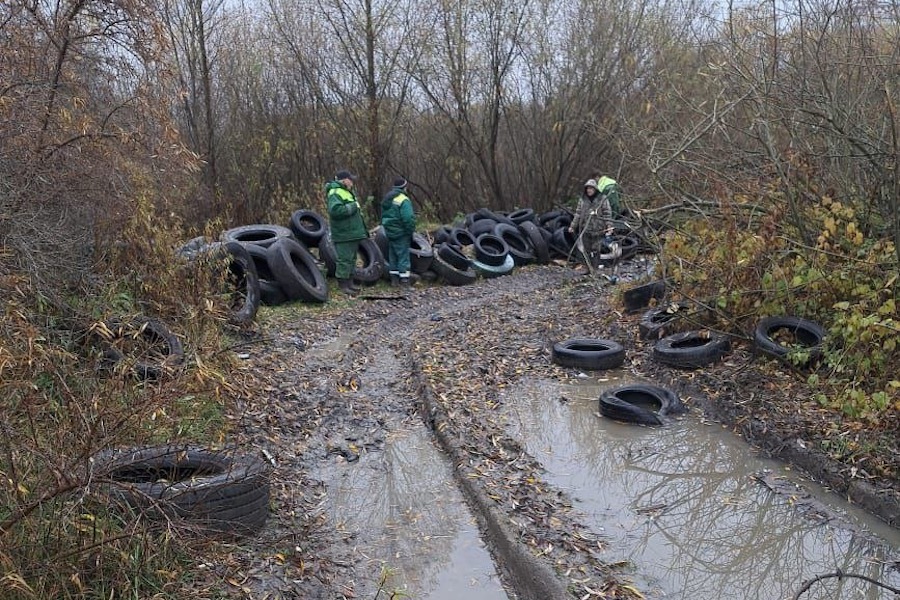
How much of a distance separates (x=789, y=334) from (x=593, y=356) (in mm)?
1958

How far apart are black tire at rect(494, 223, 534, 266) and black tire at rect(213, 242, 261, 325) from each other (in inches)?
279

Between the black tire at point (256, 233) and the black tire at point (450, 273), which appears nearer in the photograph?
the black tire at point (256, 233)

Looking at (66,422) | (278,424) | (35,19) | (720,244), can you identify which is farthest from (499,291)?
(66,422)

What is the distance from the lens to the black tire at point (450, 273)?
13.6 m

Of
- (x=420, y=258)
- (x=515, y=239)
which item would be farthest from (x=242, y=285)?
(x=515, y=239)

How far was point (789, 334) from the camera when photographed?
738 centimetres

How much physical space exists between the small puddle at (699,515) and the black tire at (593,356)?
1282 mm

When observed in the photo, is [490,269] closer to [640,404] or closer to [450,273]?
[450,273]

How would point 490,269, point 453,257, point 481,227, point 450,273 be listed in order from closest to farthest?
point 450,273, point 453,257, point 490,269, point 481,227

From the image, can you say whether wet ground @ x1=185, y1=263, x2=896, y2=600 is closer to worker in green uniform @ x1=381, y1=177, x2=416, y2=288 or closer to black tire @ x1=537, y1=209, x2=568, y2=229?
worker in green uniform @ x1=381, y1=177, x2=416, y2=288

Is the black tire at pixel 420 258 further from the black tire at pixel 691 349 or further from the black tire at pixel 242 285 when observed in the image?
the black tire at pixel 691 349

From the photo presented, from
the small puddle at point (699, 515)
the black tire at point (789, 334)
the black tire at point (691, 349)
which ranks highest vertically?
the black tire at point (789, 334)

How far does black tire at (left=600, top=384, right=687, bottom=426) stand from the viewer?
6.62 meters

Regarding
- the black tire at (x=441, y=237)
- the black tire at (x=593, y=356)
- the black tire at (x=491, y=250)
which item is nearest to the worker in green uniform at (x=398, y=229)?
the black tire at (x=491, y=250)
